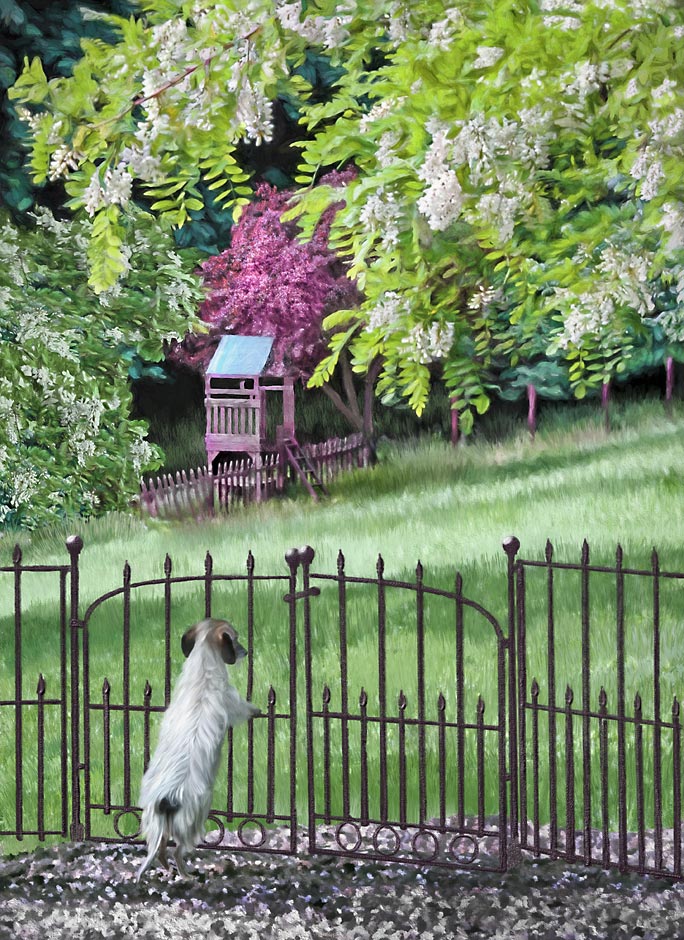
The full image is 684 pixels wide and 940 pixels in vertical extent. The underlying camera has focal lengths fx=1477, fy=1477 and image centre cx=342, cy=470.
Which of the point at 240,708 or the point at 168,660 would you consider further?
Answer: the point at 168,660

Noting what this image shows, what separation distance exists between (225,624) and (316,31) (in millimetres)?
2898

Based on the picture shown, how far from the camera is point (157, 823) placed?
6.12 meters

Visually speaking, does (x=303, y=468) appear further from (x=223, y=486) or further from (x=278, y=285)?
(x=278, y=285)

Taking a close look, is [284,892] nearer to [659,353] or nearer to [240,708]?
[240,708]

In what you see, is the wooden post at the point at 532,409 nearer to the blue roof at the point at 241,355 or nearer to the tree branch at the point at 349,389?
the tree branch at the point at 349,389

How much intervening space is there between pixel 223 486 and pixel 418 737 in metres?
11.8

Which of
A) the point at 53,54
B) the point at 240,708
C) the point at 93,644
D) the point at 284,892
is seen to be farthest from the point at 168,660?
the point at 53,54

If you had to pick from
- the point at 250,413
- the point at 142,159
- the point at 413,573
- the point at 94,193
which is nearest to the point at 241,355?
the point at 250,413

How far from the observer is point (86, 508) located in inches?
614

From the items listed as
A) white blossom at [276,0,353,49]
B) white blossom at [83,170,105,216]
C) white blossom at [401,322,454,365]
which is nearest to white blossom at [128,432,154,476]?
white blossom at [401,322,454,365]

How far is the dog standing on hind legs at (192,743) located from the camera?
6.07 m

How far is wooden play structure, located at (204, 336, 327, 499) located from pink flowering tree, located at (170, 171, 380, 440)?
30cm

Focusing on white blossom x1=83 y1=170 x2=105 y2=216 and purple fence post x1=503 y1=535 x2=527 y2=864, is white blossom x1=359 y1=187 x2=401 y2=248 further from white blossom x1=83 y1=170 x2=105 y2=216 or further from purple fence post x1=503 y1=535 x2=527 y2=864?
purple fence post x1=503 y1=535 x2=527 y2=864

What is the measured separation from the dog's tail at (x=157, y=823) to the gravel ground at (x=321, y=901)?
1.26 ft
